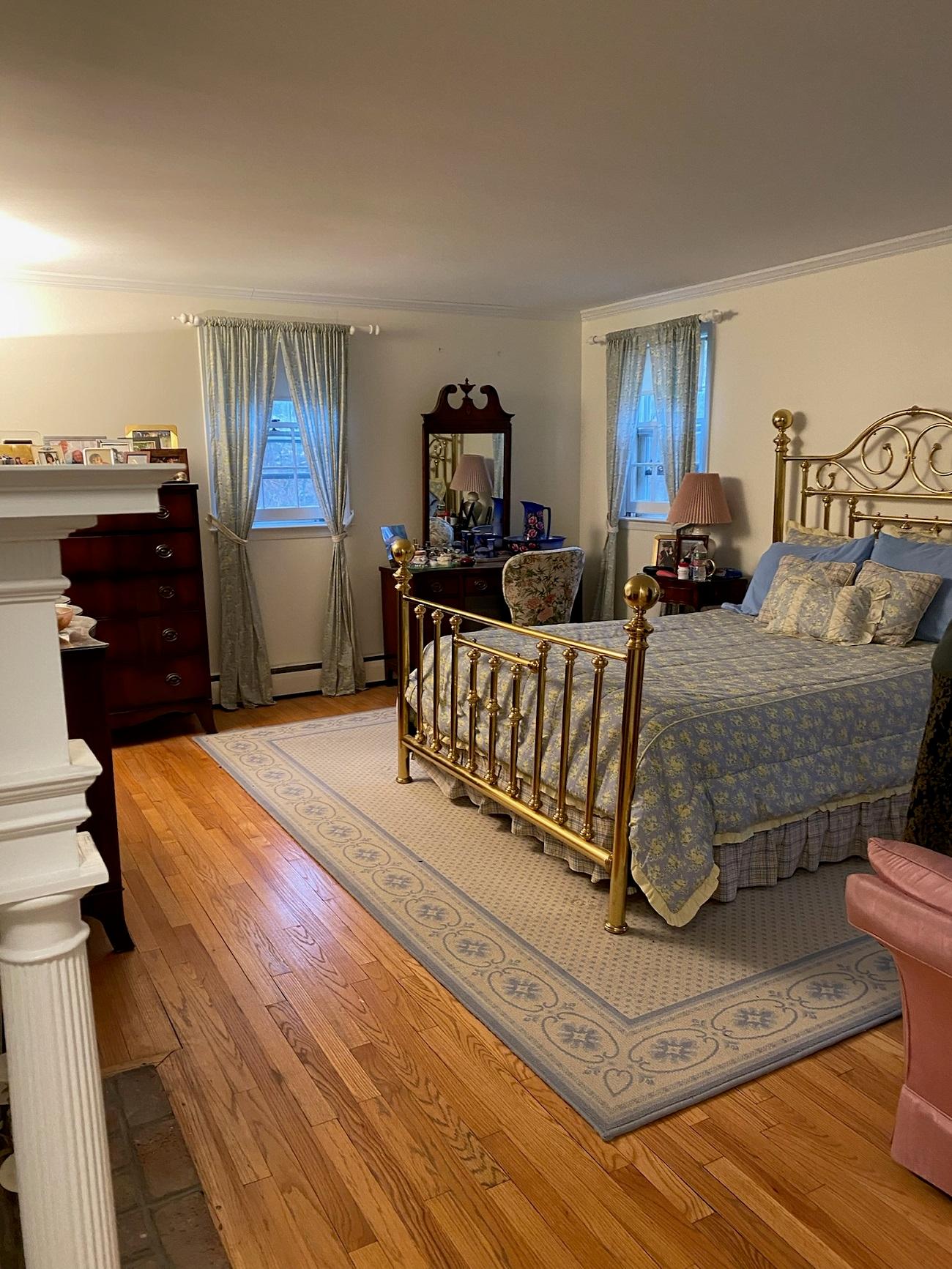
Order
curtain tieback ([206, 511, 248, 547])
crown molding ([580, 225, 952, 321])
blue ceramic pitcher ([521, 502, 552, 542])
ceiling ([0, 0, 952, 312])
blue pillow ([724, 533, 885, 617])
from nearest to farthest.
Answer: ceiling ([0, 0, 952, 312]) < crown molding ([580, 225, 952, 321]) < blue pillow ([724, 533, 885, 617]) < curtain tieback ([206, 511, 248, 547]) < blue ceramic pitcher ([521, 502, 552, 542])

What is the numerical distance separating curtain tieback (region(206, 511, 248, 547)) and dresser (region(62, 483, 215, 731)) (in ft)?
1.47

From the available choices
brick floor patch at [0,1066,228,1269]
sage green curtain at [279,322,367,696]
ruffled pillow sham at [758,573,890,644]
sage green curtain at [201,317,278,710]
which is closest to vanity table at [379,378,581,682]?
sage green curtain at [279,322,367,696]

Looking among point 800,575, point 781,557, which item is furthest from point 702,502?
point 800,575

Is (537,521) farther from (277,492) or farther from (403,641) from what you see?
(403,641)

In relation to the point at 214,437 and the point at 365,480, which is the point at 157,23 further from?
the point at 365,480

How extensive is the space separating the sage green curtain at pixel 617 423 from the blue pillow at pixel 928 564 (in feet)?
6.38

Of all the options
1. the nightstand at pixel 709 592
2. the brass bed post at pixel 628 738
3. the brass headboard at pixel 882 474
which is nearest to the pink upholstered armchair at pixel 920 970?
the brass bed post at pixel 628 738

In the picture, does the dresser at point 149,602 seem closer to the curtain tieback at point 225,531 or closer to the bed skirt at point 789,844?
the curtain tieback at point 225,531

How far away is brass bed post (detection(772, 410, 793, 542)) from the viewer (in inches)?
194

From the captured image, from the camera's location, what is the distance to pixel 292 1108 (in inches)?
84.0

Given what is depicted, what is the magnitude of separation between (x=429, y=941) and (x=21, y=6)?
2.60 m

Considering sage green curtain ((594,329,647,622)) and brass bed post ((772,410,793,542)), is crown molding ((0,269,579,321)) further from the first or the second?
brass bed post ((772,410,793,542))

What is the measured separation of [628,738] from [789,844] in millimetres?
864

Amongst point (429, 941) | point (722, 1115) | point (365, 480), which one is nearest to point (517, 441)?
point (365, 480)
